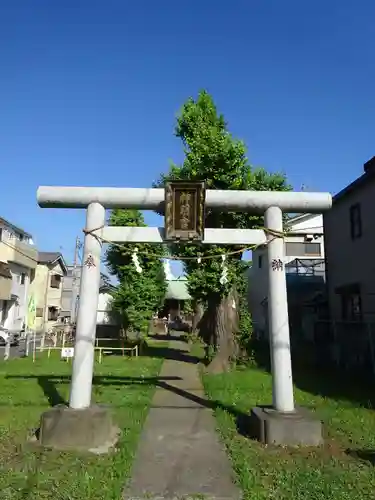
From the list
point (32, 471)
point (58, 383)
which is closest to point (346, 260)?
point (58, 383)

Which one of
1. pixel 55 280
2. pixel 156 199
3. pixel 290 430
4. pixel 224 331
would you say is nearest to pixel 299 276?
pixel 224 331

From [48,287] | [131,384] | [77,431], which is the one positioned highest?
[48,287]

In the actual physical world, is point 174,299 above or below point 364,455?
above

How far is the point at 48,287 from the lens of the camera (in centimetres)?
4019

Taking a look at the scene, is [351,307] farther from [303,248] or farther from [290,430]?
[290,430]

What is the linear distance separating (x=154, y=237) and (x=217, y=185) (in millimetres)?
7429

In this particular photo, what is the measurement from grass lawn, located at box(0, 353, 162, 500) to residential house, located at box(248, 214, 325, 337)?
405 inches

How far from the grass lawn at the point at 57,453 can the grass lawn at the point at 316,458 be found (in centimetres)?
161

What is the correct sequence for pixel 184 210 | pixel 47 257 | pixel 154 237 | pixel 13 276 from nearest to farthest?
pixel 184 210, pixel 154 237, pixel 13 276, pixel 47 257

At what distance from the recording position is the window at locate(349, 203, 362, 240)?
15117 mm

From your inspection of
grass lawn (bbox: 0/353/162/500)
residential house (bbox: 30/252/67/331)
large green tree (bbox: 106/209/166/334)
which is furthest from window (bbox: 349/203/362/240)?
residential house (bbox: 30/252/67/331)

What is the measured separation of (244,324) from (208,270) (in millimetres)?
2673

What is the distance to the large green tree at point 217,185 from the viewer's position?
14.2 m

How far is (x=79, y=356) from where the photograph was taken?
6.69 metres
